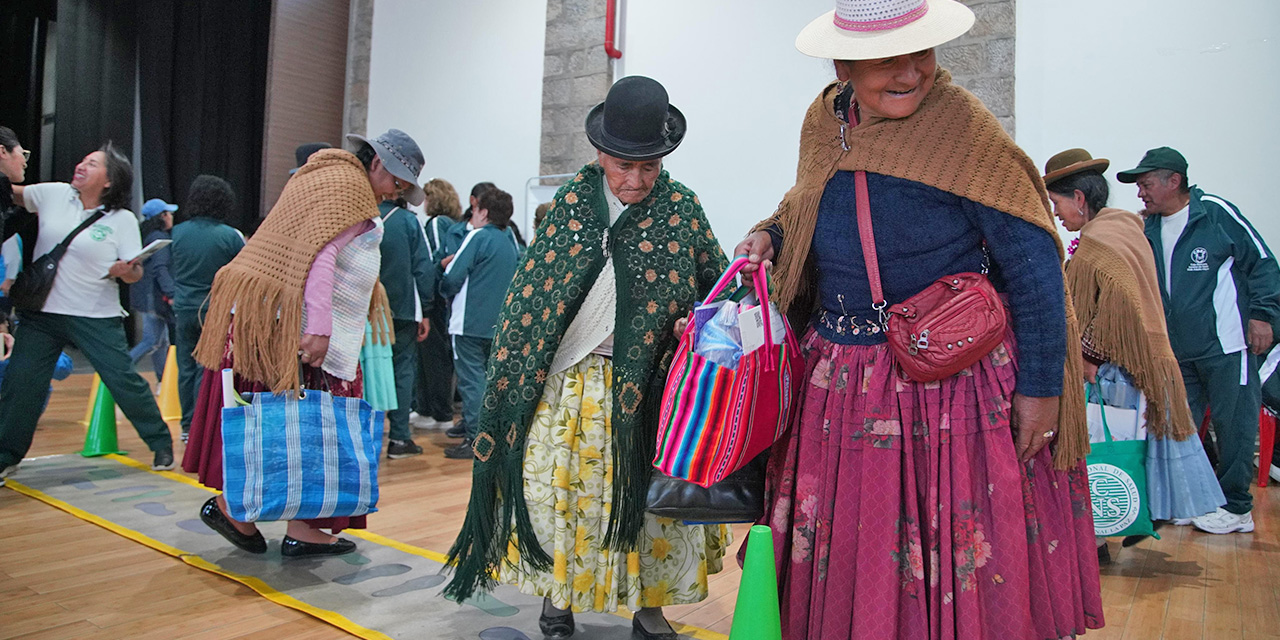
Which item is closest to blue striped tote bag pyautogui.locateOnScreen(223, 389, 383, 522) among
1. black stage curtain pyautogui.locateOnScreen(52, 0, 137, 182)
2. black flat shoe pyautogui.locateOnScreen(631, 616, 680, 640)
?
black flat shoe pyautogui.locateOnScreen(631, 616, 680, 640)

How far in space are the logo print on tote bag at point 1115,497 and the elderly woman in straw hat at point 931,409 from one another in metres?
1.60

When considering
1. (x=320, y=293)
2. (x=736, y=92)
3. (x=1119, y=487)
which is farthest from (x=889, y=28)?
(x=736, y=92)

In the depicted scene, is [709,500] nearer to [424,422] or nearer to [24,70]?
[424,422]

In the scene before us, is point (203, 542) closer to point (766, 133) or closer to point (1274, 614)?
point (1274, 614)

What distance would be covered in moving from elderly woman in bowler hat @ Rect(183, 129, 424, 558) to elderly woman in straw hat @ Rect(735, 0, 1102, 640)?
1.72m

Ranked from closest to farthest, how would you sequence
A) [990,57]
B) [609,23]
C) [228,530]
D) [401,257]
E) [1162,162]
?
[228,530], [1162,162], [401,257], [990,57], [609,23]

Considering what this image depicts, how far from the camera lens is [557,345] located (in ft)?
7.34

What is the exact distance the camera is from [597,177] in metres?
2.32

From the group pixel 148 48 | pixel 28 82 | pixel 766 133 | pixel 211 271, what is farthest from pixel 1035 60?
pixel 28 82

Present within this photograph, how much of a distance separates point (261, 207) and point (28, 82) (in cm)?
261

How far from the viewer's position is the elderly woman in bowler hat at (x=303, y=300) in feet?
8.87

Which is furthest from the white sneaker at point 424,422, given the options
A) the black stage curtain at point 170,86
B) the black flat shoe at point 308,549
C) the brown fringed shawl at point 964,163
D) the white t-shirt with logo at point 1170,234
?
the brown fringed shawl at point 964,163

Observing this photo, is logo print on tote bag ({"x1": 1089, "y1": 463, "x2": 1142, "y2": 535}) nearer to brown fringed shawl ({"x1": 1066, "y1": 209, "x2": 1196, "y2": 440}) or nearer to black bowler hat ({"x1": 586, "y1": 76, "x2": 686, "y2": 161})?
brown fringed shawl ({"x1": 1066, "y1": 209, "x2": 1196, "y2": 440})

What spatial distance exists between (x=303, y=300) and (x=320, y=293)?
2.2 inches
